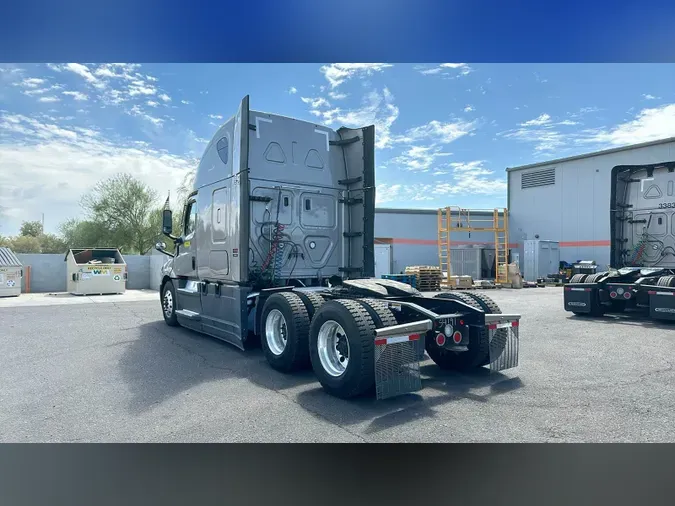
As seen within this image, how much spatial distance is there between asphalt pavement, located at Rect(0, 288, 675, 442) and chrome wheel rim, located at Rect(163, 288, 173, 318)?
1.57 metres

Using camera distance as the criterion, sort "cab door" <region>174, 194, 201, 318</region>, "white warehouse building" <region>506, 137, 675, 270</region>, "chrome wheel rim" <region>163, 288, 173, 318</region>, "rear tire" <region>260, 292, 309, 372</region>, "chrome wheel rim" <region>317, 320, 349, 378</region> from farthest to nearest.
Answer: "white warehouse building" <region>506, 137, 675, 270</region> → "chrome wheel rim" <region>163, 288, 173, 318</region> → "cab door" <region>174, 194, 201, 318</region> → "rear tire" <region>260, 292, 309, 372</region> → "chrome wheel rim" <region>317, 320, 349, 378</region>

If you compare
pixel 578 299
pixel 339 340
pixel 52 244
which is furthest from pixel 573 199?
pixel 52 244

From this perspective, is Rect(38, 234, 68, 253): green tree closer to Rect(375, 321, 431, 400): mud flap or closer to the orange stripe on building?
the orange stripe on building

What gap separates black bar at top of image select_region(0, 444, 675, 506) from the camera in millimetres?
3434

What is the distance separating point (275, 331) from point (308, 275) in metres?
1.77

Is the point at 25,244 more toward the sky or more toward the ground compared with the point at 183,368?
more toward the sky

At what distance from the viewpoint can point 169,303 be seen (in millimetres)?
10594

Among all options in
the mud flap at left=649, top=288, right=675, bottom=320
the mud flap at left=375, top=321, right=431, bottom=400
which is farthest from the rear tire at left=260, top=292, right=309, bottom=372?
the mud flap at left=649, top=288, right=675, bottom=320

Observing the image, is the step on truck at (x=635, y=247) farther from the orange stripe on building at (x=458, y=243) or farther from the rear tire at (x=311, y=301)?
the orange stripe on building at (x=458, y=243)

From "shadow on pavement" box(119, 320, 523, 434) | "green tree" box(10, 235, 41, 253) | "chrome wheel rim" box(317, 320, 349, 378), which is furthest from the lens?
"green tree" box(10, 235, 41, 253)

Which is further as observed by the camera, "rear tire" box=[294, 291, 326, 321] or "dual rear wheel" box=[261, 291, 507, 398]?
"rear tire" box=[294, 291, 326, 321]

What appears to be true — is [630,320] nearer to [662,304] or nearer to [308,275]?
[662,304]

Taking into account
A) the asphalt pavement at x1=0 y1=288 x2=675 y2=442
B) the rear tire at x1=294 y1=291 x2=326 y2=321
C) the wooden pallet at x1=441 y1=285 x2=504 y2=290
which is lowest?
the wooden pallet at x1=441 y1=285 x2=504 y2=290
